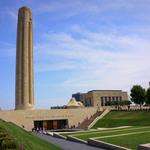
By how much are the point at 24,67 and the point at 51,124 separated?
13119 mm

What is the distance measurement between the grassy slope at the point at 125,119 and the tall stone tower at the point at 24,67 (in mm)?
16367

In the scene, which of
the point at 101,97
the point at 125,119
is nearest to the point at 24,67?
the point at 125,119

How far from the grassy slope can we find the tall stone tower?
16367mm

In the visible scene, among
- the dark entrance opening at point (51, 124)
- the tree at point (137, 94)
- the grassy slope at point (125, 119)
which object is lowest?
the dark entrance opening at point (51, 124)

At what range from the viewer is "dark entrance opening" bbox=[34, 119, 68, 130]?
63.0 meters

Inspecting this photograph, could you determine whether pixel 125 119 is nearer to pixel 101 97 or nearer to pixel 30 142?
pixel 30 142

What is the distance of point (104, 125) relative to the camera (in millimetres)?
55156

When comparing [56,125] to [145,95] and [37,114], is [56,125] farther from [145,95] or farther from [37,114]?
[145,95]

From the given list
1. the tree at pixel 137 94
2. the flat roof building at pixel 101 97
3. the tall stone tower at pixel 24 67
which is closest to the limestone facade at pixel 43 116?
the tall stone tower at pixel 24 67

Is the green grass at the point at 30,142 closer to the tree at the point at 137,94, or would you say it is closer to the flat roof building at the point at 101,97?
the tree at the point at 137,94

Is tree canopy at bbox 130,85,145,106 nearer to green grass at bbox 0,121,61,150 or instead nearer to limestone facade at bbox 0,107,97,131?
limestone facade at bbox 0,107,97,131

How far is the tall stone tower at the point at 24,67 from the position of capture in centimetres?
6625

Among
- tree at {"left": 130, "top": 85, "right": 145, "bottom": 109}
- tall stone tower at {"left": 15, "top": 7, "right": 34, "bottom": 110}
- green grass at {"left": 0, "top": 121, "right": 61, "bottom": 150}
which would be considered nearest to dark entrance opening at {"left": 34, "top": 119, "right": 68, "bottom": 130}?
tall stone tower at {"left": 15, "top": 7, "right": 34, "bottom": 110}

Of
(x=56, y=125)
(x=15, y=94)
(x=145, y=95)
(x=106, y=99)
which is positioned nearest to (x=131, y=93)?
(x=145, y=95)
